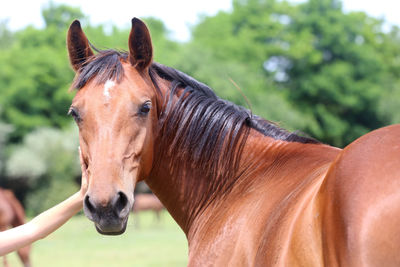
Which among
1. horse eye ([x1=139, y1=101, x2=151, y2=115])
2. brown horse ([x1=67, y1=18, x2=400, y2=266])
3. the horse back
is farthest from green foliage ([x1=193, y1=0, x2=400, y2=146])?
the horse back

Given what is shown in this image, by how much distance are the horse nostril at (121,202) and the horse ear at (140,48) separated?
91cm


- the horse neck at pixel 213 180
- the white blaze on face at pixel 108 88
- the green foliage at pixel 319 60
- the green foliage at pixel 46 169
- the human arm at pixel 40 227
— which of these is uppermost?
the white blaze on face at pixel 108 88

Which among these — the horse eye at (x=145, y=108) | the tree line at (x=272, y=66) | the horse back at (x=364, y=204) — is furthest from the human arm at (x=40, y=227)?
the tree line at (x=272, y=66)

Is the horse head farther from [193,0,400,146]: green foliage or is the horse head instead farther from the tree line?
[193,0,400,146]: green foliage

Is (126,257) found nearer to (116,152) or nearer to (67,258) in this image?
(67,258)

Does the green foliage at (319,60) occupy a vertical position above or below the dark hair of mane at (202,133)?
below

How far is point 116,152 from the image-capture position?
2803 mm

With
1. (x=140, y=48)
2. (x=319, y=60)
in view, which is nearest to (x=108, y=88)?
(x=140, y=48)

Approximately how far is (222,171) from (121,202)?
0.88 meters

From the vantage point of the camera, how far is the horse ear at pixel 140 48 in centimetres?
319

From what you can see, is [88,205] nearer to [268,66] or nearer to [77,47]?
[77,47]

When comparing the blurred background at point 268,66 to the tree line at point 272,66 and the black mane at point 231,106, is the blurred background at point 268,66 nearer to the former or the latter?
the tree line at point 272,66

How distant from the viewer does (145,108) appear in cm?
300

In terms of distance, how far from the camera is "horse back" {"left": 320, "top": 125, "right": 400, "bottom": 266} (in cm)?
203
